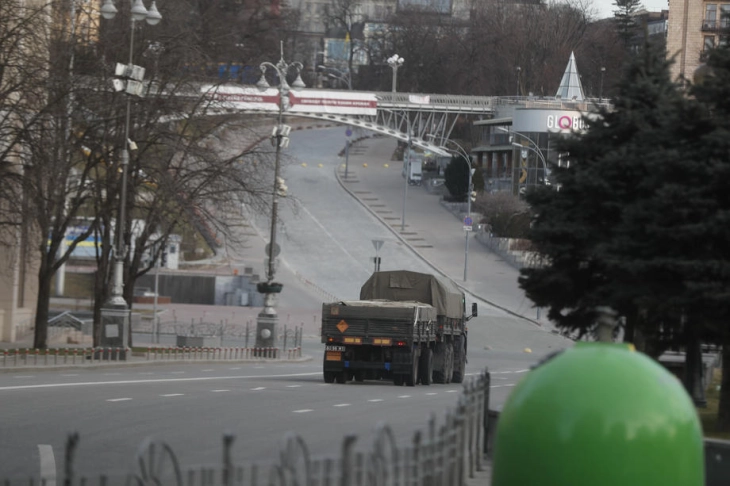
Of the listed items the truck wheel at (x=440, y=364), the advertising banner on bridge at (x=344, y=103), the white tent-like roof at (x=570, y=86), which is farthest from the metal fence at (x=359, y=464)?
the advertising banner on bridge at (x=344, y=103)

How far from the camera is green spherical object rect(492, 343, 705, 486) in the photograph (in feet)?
26.1

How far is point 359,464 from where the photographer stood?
29.2 feet

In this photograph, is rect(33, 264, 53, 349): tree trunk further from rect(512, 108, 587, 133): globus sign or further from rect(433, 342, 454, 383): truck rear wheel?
rect(512, 108, 587, 133): globus sign

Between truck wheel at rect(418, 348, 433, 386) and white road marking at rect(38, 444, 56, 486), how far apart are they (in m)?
17.5

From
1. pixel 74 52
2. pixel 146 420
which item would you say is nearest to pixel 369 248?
pixel 74 52

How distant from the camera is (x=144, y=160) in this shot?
43.1 metres

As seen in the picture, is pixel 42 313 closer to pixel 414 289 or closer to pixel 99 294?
pixel 99 294

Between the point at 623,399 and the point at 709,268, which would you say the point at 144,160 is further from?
the point at 623,399

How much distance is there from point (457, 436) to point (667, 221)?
6.51 meters

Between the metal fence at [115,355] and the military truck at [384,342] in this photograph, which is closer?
the military truck at [384,342]

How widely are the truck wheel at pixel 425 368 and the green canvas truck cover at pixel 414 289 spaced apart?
231 cm

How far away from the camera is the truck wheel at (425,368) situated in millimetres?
32406

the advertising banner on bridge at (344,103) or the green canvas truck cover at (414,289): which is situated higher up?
the advertising banner on bridge at (344,103)

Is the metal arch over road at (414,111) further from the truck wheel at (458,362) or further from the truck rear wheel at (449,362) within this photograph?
the truck rear wheel at (449,362)
